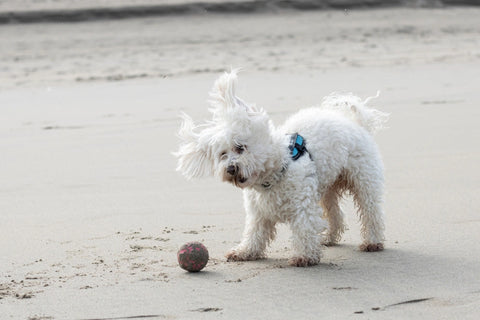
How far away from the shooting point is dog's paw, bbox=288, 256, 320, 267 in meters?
5.42

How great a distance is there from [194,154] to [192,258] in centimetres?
65

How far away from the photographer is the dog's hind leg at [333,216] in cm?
608

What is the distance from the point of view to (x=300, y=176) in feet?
17.8

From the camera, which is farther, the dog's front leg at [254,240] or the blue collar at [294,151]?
the dog's front leg at [254,240]

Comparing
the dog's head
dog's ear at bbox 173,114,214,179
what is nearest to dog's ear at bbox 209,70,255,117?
the dog's head

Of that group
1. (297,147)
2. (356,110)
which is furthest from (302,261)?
(356,110)

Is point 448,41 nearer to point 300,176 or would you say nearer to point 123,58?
point 123,58

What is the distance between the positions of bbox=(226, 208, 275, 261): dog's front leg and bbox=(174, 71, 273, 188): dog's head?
19.0 inches

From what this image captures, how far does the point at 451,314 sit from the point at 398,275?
0.73m

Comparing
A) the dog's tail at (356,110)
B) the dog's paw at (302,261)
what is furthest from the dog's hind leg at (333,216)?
the dog's paw at (302,261)

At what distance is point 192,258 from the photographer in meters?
5.29

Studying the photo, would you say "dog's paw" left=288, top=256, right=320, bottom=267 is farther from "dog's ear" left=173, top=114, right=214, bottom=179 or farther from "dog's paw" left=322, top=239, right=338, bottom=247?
"dog's ear" left=173, top=114, right=214, bottom=179

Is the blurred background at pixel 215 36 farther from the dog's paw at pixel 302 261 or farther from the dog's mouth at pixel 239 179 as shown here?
the dog's mouth at pixel 239 179

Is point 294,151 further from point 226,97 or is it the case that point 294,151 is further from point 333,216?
point 333,216
